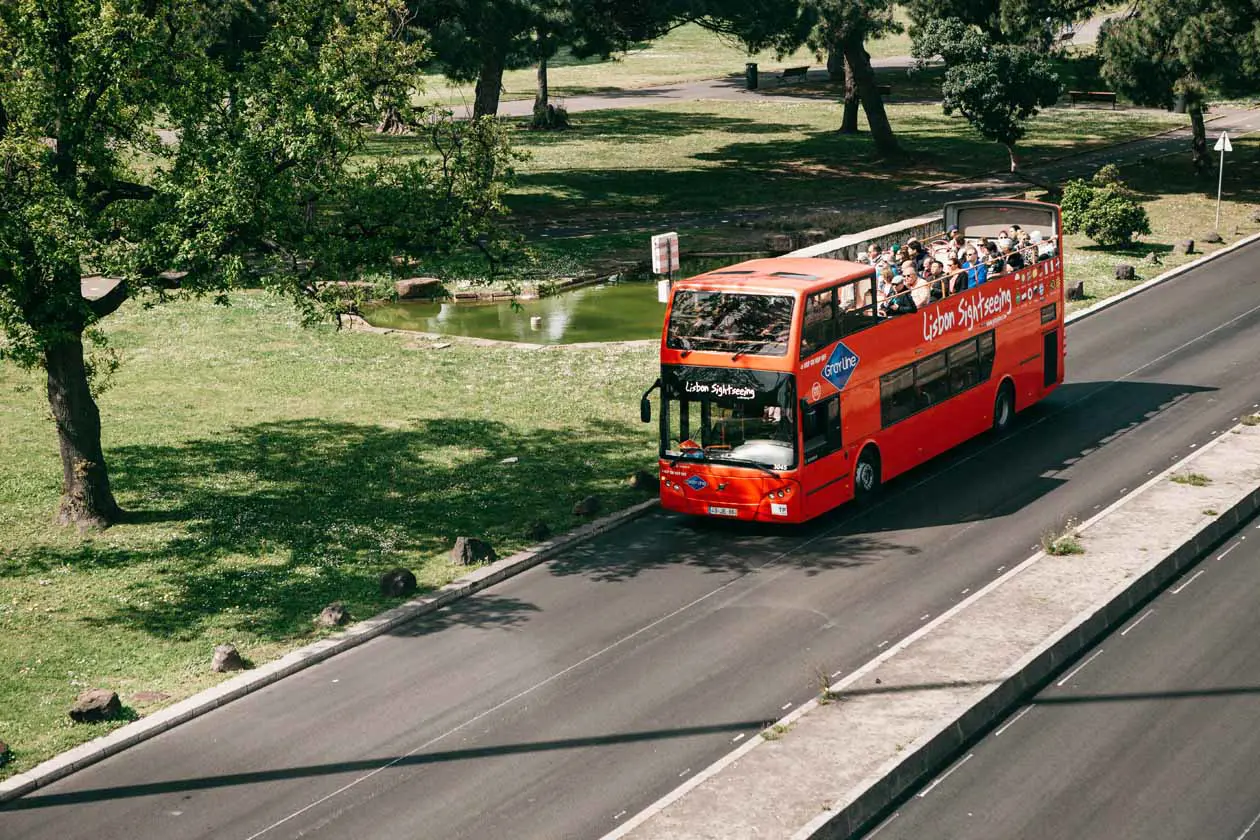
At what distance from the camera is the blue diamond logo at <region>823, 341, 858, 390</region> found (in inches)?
893

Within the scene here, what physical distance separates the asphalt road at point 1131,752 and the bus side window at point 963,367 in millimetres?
7650

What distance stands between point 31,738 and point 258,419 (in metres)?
13.5

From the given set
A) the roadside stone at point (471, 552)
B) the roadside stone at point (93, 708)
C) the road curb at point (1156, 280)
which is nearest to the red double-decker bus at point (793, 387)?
the roadside stone at point (471, 552)

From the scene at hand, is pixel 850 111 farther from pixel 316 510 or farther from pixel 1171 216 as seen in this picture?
pixel 316 510

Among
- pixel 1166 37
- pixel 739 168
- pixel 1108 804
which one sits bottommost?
pixel 1108 804

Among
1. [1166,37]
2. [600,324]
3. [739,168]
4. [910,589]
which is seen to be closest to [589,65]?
[739,168]

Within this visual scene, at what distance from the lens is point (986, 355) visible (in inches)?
1070

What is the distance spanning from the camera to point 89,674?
61.0 feet

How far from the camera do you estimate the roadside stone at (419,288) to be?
4428 centimetres

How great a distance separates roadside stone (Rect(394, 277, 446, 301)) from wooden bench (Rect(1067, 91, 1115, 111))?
48.1 m

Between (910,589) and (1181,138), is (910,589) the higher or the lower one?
the lower one

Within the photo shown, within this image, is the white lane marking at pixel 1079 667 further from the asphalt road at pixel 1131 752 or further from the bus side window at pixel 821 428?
the bus side window at pixel 821 428

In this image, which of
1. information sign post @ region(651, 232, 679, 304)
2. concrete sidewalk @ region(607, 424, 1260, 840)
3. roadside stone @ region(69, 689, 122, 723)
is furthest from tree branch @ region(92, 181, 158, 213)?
concrete sidewalk @ region(607, 424, 1260, 840)

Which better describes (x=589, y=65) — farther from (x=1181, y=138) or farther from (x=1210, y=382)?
(x=1210, y=382)
